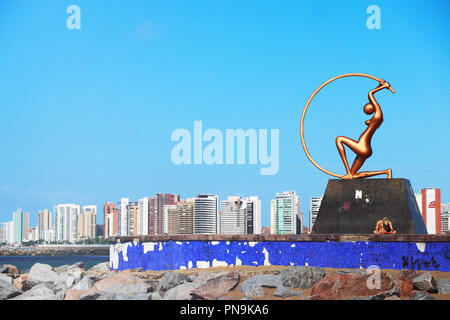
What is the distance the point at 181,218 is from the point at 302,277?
97.5 m

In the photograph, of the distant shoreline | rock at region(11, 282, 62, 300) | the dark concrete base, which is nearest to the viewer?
rock at region(11, 282, 62, 300)

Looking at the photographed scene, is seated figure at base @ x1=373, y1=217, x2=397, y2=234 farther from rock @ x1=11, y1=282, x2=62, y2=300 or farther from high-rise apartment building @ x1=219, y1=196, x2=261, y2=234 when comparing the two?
high-rise apartment building @ x1=219, y1=196, x2=261, y2=234

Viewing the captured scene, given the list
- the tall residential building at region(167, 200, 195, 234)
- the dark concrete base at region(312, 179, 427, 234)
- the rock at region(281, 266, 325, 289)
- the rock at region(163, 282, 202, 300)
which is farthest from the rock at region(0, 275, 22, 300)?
the tall residential building at region(167, 200, 195, 234)

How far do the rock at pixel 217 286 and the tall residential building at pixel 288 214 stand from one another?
2496 inches

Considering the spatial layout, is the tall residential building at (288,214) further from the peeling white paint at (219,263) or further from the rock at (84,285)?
the rock at (84,285)

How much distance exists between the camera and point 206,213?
106 m

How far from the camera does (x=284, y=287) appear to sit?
43.8 feet

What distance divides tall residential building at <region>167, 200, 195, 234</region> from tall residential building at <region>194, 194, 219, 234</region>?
2.91 meters

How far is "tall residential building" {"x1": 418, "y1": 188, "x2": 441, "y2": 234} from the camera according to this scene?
23.6 meters

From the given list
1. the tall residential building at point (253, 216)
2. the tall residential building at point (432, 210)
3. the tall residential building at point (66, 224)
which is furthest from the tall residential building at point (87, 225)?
the tall residential building at point (432, 210)

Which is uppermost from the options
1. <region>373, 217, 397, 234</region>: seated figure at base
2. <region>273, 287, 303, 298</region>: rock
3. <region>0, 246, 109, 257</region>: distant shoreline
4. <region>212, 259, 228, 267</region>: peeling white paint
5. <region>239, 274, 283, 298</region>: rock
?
<region>373, 217, 397, 234</region>: seated figure at base
